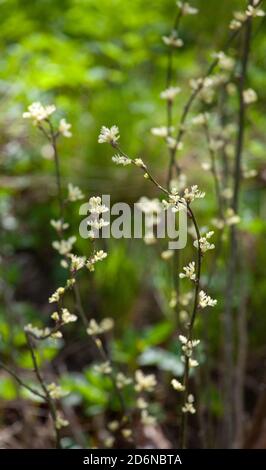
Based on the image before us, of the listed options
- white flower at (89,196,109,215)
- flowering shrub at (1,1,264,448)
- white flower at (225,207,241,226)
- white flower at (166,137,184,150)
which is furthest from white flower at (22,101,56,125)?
white flower at (225,207,241,226)

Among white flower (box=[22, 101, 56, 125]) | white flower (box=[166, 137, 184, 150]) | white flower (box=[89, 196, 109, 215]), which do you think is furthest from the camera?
white flower (box=[166, 137, 184, 150])

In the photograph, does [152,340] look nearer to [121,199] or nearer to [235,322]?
[235,322]

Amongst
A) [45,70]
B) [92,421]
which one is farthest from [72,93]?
[92,421]

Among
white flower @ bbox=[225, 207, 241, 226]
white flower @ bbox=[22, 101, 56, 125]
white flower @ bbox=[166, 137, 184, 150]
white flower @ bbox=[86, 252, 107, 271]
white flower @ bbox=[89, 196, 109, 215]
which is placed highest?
white flower @ bbox=[166, 137, 184, 150]

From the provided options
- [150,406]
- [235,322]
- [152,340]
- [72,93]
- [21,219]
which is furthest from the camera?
[21,219]

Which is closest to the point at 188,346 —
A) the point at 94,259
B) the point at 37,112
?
the point at 94,259

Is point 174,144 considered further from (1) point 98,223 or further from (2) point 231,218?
(1) point 98,223

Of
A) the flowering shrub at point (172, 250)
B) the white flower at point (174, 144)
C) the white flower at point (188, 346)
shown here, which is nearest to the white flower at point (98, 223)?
the flowering shrub at point (172, 250)

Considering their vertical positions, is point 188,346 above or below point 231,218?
below

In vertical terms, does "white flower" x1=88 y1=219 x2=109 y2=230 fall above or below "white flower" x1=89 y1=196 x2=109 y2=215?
below

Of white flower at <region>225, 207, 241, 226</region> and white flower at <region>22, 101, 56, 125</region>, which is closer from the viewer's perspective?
white flower at <region>22, 101, 56, 125</region>

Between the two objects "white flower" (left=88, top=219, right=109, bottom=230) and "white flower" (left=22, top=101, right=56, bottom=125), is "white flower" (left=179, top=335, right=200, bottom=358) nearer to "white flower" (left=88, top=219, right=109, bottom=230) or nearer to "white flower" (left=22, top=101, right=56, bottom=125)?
"white flower" (left=88, top=219, right=109, bottom=230)
